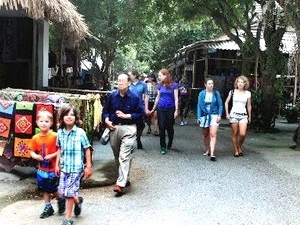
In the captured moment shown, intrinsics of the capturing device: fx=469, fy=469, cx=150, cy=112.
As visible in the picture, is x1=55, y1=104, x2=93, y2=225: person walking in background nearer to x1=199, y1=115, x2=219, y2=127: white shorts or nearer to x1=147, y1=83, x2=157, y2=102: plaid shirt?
x1=199, y1=115, x2=219, y2=127: white shorts

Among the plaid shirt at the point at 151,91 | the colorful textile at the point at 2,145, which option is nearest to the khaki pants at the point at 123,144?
the colorful textile at the point at 2,145

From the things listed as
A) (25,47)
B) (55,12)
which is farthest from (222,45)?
(55,12)

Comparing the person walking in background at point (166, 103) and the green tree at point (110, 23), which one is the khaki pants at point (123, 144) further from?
the green tree at point (110, 23)

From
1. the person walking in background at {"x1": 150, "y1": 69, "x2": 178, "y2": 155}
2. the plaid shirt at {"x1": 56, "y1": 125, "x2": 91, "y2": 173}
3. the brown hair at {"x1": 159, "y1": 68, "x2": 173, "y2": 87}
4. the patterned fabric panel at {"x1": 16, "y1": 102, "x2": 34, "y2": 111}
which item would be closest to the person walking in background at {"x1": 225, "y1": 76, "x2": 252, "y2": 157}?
the person walking in background at {"x1": 150, "y1": 69, "x2": 178, "y2": 155}

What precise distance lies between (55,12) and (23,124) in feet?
11.3

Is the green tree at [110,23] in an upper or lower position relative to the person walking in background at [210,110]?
upper

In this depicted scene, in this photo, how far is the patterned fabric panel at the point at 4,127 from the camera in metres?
7.23

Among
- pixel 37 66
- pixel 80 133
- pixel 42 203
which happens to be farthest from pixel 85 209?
pixel 37 66

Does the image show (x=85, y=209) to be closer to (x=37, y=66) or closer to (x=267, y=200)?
(x=267, y=200)

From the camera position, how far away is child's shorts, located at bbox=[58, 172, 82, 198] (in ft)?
17.3

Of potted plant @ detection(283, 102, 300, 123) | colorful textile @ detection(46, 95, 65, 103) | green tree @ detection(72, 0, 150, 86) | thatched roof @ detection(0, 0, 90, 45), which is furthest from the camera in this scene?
green tree @ detection(72, 0, 150, 86)

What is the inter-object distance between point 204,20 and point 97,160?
1238 cm

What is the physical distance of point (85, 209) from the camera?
5.99 meters

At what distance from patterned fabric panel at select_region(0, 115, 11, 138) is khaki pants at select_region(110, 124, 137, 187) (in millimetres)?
1659
